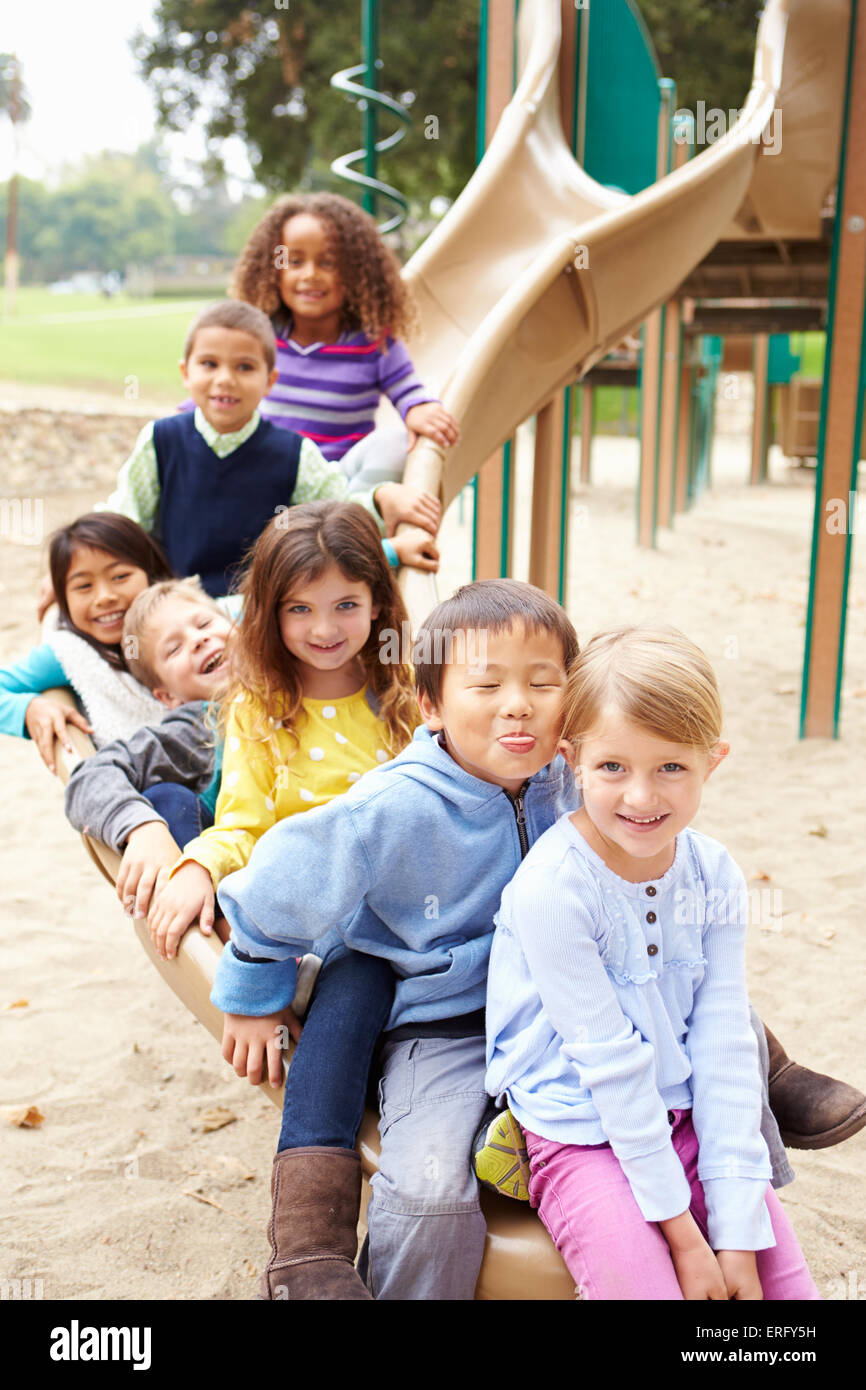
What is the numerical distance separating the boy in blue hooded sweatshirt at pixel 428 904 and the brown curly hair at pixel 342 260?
2.15m

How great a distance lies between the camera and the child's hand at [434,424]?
3.30 metres

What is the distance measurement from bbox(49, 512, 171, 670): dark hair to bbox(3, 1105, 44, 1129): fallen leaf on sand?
0.99m

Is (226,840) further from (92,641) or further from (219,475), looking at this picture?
(219,475)

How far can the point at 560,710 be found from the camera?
1569 millimetres

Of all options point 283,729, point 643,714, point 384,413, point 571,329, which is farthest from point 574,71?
point 643,714

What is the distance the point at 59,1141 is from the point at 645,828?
5.64 ft

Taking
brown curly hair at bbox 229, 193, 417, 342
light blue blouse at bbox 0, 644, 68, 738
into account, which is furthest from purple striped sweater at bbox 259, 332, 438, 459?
light blue blouse at bbox 0, 644, 68, 738

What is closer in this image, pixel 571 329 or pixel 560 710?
pixel 560 710

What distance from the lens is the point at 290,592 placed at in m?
1.97

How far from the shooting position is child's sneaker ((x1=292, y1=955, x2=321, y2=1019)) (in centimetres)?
174

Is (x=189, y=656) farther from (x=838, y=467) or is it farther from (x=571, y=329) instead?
(x=838, y=467)

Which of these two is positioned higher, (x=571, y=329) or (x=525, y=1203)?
(x=571, y=329)

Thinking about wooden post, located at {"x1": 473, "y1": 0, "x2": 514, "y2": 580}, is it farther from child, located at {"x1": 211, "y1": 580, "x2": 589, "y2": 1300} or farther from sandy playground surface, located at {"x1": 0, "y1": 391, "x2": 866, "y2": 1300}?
child, located at {"x1": 211, "y1": 580, "x2": 589, "y2": 1300}

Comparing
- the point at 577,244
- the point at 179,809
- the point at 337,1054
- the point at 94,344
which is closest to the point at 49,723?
the point at 179,809
